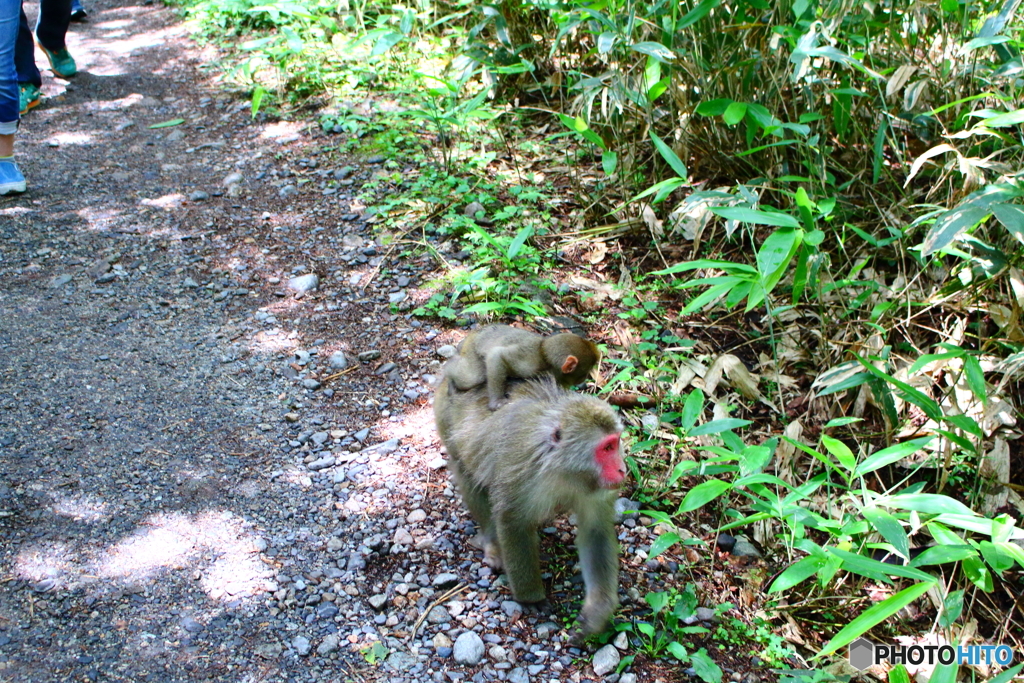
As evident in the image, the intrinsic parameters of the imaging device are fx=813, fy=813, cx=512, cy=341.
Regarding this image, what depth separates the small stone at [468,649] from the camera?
9.84 ft

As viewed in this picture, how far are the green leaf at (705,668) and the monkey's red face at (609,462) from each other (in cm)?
70

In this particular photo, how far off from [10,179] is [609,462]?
4955 millimetres

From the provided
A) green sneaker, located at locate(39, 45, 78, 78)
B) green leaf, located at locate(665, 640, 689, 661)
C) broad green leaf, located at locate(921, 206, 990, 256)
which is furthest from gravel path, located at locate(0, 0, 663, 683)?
broad green leaf, located at locate(921, 206, 990, 256)

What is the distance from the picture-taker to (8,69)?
532cm

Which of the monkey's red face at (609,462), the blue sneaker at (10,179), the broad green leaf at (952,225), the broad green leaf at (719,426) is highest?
the broad green leaf at (952,225)

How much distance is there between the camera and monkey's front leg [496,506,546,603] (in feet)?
10.2

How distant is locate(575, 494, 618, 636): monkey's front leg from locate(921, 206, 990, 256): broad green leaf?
1708 mm

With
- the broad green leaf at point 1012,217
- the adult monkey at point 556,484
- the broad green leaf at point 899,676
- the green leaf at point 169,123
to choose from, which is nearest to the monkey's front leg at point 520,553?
the adult monkey at point 556,484

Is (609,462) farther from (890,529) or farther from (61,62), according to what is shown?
(61,62)

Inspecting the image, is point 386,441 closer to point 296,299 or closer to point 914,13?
point 296,299

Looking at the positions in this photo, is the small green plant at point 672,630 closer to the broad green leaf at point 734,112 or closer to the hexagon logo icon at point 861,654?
the hexagon logo icon at point 861,654

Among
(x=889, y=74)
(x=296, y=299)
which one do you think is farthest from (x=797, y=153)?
(x=296, y=299)

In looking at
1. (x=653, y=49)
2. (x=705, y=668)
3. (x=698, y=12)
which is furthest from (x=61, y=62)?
(x=705, y=668)

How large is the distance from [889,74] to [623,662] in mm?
3584
